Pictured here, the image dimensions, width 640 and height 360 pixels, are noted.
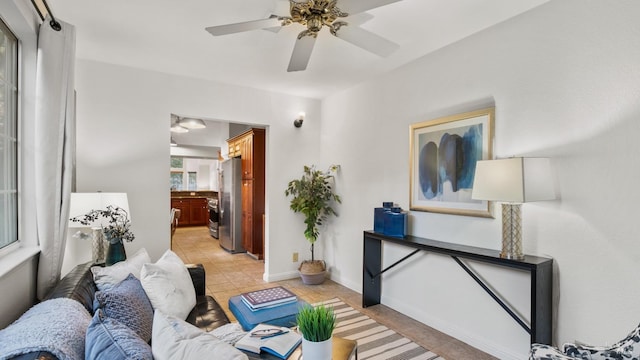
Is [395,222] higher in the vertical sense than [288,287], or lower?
higher

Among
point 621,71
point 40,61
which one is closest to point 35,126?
point 40,61

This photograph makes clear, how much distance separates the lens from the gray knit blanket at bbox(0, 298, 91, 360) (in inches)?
36.6

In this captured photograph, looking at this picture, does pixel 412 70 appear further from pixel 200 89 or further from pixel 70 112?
pixel 70 112

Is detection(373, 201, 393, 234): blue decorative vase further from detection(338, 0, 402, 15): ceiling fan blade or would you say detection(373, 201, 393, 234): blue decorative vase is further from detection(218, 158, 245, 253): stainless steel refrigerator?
detection(218, 158, 245, 253): stainless steel refrigerator

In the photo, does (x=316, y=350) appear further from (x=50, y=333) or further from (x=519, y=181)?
(x=519, y=181)

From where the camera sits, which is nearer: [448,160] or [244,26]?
[244,26]

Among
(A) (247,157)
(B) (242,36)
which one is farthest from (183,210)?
(B) (242,36)

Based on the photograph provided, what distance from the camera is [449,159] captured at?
284 cm

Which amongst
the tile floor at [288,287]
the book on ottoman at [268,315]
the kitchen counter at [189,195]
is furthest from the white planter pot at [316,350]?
the kitchen counter at [189,195]

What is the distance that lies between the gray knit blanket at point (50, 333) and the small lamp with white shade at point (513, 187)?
2239 mm

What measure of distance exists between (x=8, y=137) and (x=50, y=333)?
1271 mm

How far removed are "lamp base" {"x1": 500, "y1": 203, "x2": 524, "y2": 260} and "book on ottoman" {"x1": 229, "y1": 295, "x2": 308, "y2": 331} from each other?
143 centimetres

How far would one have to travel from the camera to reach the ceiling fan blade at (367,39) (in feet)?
7.12

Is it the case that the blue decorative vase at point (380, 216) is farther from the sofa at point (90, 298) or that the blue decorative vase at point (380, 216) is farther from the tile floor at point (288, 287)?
the sofa at point (90, 298)
